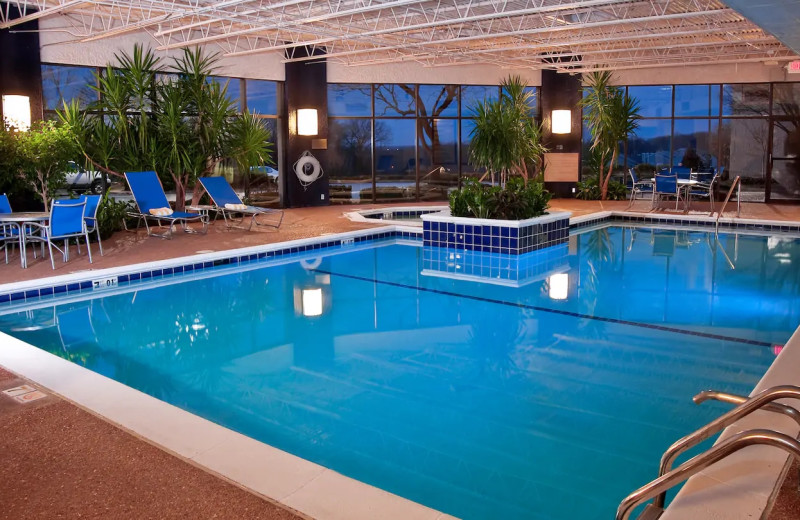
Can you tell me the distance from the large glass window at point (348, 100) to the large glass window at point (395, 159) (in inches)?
20.6

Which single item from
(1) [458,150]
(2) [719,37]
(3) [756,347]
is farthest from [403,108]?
(3) [756,347]

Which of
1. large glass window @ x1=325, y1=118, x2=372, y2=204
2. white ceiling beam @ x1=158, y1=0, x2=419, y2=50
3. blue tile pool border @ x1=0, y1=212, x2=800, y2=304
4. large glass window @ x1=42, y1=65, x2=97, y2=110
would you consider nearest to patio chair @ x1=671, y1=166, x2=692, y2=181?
blue tile pool border @ x1=0, y1=212, x2=800, y2=304

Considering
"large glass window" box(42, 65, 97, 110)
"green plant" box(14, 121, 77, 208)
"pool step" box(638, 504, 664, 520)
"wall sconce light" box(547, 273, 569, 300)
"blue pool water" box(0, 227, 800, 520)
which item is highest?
"large glass window" box(42, 65, 97, 110)

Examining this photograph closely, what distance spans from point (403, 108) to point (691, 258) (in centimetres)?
891

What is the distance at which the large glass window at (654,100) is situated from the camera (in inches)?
825

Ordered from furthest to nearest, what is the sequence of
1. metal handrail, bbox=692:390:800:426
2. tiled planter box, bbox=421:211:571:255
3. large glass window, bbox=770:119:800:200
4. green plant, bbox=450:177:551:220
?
large glass window, bbox=770:119:800:200, green plant, bbox=450:177:551:220, tiled planter box, bbox=421:211:571:255, metal handrail, bbox=692:390:800:426

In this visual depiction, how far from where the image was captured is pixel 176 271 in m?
8.45

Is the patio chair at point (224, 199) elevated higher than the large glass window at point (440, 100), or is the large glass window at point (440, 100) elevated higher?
the large glass window at point (440, 100)

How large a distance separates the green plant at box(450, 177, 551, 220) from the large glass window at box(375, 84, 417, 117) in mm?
6599

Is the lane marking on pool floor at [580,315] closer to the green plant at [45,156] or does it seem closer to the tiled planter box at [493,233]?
the tiled planter box at [493,233]

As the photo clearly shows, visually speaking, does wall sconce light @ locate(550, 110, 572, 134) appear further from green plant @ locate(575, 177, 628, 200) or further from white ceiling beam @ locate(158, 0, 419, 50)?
white ceiling beam @ locate(158, 0, 419, 50)

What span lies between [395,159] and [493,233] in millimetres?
8201

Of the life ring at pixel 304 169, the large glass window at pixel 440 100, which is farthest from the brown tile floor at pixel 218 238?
the large glass window at pixel 440 100

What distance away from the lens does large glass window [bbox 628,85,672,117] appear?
20953 millimetres
